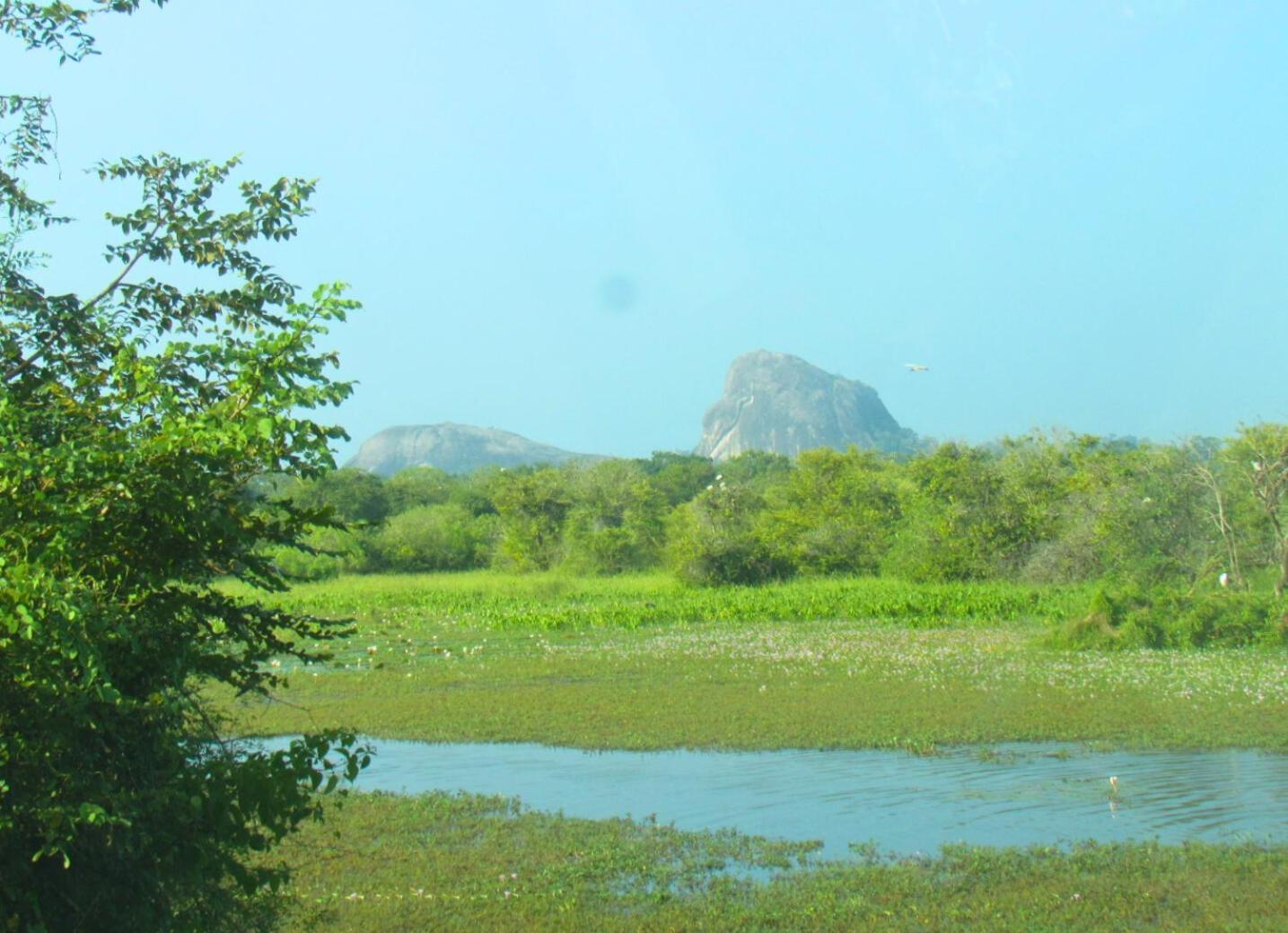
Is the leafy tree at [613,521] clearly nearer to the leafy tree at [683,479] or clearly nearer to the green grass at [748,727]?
the leafy tree at [683,479]

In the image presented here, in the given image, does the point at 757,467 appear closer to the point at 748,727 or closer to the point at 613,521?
the point at 613,521

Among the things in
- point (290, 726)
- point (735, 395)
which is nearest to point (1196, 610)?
point (290, 726)

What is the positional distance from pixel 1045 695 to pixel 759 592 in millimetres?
17856

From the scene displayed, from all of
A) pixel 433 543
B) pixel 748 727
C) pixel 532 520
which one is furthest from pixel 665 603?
pixel 433 543

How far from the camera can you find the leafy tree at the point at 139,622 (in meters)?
3.28

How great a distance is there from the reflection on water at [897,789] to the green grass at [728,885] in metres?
0.56

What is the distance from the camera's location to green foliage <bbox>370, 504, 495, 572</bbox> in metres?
50.7

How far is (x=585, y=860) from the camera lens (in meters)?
7.27

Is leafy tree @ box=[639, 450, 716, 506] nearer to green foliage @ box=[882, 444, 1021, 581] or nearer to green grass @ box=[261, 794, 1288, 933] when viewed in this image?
green foliage @ box=[882, 444, 1021, 581]

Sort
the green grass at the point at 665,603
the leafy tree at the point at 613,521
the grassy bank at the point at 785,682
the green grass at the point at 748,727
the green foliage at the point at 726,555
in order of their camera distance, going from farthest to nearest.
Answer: the leafy tree at the point at 613,521, the green foliage at the point at 726,555, the green grass at the point at 665,603, the grassy bank at the point at 785,682, the green grass at the point at 748,727

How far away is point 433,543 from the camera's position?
174 feet

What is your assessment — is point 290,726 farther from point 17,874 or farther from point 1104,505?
point 1104,505

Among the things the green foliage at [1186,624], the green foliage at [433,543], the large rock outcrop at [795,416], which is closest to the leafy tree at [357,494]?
the green foliage at [433,543]

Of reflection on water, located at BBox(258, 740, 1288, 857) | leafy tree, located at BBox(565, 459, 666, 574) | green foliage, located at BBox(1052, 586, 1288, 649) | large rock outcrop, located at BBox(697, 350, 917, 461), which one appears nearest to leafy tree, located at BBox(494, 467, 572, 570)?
leafy tree, located at BBox(565, 459, 666, 574)
